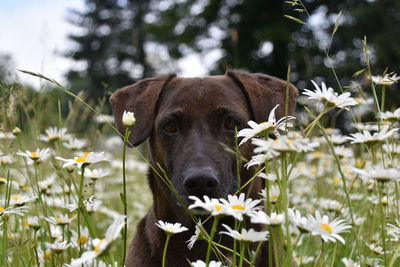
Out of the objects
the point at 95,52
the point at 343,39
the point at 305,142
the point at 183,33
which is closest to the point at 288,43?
the point at 343,39

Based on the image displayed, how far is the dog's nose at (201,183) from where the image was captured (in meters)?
2.30

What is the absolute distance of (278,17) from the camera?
19.5 m

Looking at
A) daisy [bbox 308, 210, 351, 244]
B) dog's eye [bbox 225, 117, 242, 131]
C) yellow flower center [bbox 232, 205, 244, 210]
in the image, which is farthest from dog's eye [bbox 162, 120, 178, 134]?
daisy [bbox 308, 210, 351, 244]

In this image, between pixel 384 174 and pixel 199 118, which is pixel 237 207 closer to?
pixel 384 174

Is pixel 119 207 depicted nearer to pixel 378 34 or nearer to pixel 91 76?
pixel 378 34

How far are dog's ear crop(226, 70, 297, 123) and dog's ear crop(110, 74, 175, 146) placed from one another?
58 centimetres

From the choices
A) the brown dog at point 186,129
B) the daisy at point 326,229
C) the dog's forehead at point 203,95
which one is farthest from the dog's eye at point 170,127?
the daisy at point 326,229

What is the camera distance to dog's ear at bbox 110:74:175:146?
3.04 m

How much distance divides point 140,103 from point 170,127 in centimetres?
35

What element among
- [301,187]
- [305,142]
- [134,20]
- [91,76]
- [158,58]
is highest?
[305,142]

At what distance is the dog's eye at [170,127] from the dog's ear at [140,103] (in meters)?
0.13

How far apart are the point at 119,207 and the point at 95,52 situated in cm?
2789

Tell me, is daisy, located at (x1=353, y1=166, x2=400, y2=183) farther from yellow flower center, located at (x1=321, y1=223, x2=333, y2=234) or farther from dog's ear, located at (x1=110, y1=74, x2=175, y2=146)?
dog's ear, located at (x1=110, y1=74, x2=175, y2=146)

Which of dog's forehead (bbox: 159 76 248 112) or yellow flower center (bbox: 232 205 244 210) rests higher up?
yellow flower center (bbox: 232 205 244 210)
